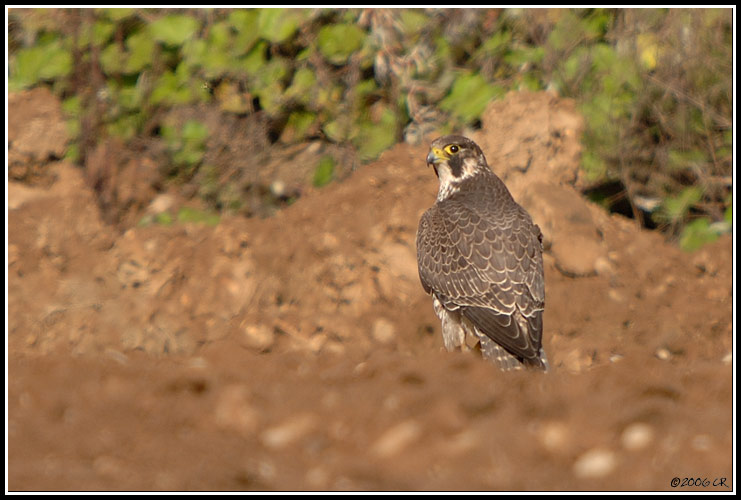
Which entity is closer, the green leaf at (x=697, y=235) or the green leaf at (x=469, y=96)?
the green leaf at (x=697, y=235)

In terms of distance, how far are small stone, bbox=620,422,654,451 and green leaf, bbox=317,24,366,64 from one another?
17.6ft

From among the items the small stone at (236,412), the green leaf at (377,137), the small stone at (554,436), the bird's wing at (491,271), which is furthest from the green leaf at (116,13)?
the small stone at (554,436)

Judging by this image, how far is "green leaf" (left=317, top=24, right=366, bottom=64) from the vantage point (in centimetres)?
761

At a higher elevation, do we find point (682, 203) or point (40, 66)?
point (40, 66)

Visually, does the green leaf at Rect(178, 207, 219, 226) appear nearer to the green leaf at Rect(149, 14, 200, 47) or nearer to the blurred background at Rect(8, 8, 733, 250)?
the blurred background at Rect(8, 8, 733, 250)

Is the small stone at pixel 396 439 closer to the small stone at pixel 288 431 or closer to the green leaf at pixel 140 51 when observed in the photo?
the small stone at pixel 288 431

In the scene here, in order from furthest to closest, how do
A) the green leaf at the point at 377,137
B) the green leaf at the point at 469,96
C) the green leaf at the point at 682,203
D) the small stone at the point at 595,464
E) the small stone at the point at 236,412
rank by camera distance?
1. the green leaf at the point at 377,137
2. the green leaf at the point at 682,203
3. the green leaf at the point at 469,96
4. the small stone at the point at 236,412
5. the small stone at the point at 595,464

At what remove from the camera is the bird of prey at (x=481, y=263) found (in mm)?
4684

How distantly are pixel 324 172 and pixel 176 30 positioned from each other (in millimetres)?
1988

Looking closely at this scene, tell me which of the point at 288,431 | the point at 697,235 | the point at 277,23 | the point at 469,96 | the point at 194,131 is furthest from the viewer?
the point at 194,131

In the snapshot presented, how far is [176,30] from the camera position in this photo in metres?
7.69

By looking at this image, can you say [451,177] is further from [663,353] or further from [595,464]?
[595,464]

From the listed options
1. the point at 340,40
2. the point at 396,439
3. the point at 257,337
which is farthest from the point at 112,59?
the point at 396,439

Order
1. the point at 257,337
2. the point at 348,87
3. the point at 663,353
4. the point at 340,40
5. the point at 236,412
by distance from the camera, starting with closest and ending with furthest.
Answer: the point at 236,412 → the point at 663,353 → the point at 257,337 → the point at 340,40 → the point at 348,87
